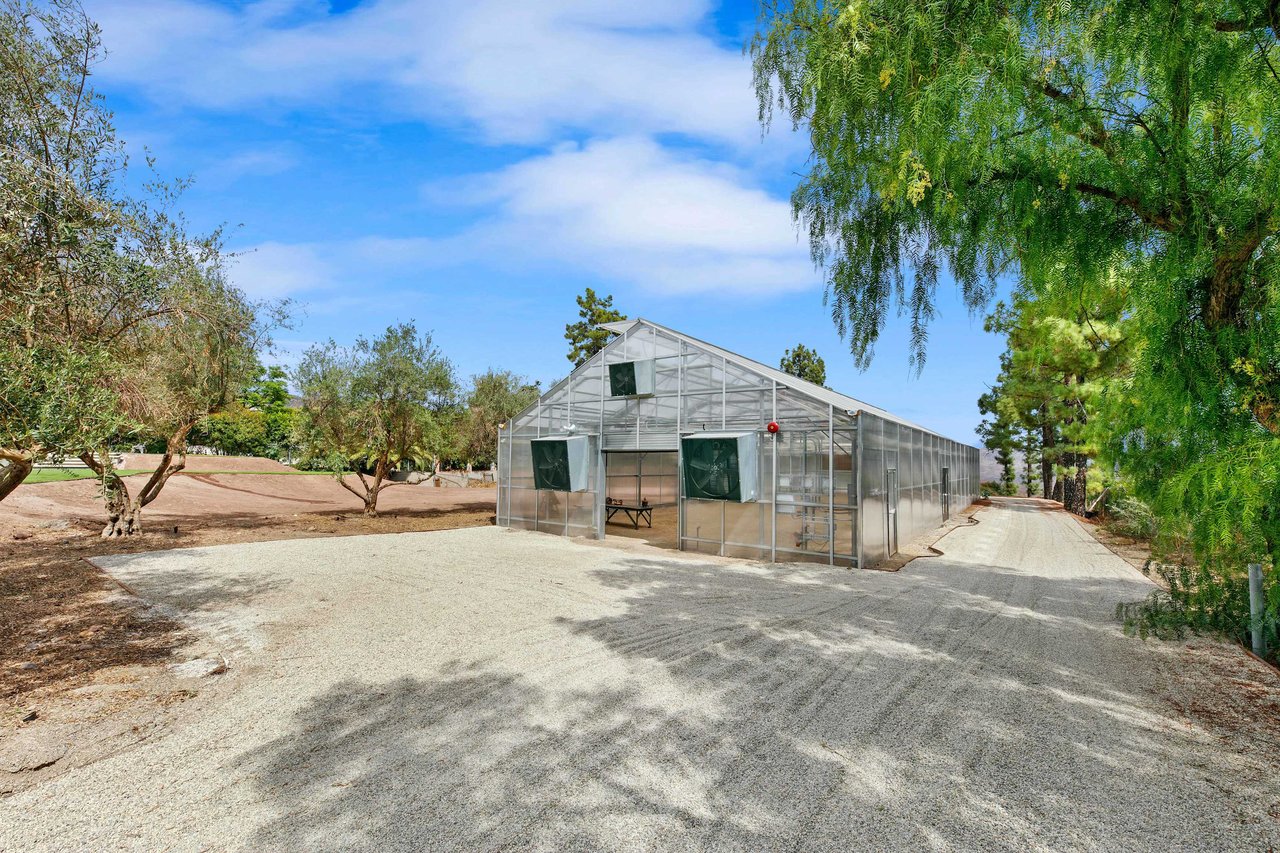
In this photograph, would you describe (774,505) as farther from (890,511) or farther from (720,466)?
(890,511)

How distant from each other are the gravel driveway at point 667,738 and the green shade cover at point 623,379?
6.02 meters

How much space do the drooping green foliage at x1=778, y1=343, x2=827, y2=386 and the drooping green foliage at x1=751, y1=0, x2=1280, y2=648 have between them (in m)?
42.2

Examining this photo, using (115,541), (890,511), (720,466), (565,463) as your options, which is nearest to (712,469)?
(720,466)

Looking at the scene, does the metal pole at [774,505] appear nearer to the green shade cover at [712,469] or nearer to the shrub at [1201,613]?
the green shade cover at [712,469]

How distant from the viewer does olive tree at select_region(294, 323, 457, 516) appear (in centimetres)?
1534

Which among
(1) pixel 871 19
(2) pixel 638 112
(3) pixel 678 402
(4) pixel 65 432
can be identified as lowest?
(4) pixel 65 432

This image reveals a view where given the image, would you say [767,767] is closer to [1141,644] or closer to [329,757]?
[329,757]

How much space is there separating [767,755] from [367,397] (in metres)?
14.9

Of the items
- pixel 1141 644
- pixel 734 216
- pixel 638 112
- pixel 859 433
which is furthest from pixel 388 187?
pixel 1141 644

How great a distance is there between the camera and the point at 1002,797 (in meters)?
3.06

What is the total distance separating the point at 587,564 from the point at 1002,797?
25.4 feet

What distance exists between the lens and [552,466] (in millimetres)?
13609

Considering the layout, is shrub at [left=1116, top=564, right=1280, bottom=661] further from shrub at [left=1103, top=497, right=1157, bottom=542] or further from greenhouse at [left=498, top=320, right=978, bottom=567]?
shrub at [left=1103, top=497, right=1157, bottom=542]

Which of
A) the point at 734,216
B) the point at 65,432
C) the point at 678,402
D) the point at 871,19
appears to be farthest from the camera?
the point at 678,402
